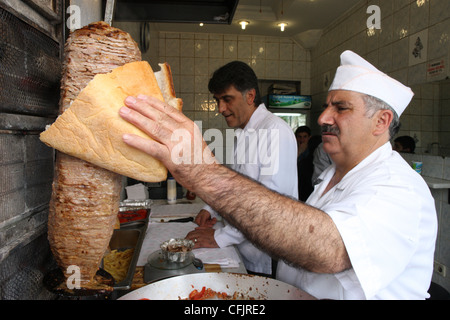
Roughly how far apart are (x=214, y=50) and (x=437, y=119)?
433 cm

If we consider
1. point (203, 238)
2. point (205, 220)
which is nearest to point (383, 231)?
point (203, 238)

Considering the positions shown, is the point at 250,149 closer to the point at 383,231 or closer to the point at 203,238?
the point at 203,238

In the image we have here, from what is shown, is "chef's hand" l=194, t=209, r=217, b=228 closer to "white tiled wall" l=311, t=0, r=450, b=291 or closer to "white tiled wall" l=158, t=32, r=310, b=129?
"white tiled wall" l=311, t=0, r=450, b=291

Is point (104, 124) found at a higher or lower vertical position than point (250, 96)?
lower

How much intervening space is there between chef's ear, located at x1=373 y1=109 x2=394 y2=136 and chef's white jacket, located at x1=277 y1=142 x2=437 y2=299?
7 centimetres

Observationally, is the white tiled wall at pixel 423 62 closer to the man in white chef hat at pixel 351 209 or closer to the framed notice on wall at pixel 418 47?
the framed notice on wall at pixel 418 47

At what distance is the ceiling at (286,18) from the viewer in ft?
16.1

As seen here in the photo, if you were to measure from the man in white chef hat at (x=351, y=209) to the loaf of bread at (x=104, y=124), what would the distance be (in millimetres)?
25

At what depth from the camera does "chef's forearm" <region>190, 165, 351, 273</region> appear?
0.83 metres

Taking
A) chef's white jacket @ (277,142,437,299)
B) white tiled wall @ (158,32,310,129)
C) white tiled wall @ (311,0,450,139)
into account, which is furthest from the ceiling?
chef's white jacket @ (277,142,437,299)

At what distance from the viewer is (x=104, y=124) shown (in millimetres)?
682

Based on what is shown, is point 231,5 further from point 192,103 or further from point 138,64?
point 192,103

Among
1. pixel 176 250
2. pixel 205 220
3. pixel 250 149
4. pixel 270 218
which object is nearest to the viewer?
pixel 270 218

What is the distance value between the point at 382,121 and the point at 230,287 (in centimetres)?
90
